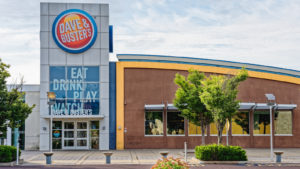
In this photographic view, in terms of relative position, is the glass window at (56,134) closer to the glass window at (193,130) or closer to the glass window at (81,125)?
the glass window at (81,125)

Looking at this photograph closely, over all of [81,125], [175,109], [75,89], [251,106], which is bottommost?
[81,125]

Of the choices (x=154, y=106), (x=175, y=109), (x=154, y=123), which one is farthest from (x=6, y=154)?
(x=175, y=109)

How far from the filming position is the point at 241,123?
36531 mm

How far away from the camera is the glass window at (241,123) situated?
1431 inches

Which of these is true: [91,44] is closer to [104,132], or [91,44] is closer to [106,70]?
[106,70]

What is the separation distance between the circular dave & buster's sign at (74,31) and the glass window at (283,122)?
1715 centimetres

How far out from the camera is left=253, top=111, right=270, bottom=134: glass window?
36469 mm

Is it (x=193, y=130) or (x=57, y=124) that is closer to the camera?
(x=57, y=124)

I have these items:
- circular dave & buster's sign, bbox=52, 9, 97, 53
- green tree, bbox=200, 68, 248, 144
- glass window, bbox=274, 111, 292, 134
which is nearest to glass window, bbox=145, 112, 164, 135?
circular dave & buster's sign, bbox=52, 9, 97, 53

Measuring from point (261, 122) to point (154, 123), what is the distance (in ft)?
30.3

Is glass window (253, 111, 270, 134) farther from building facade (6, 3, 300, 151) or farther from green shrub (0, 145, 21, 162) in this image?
green shrub (0, 145, 21, 162)

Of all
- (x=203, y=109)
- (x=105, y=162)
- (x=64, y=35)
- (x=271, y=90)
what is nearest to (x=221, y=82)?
(x=203, y=109)

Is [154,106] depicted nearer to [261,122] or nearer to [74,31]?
[74,31]

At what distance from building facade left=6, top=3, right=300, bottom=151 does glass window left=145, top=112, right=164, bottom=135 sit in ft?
0.28
